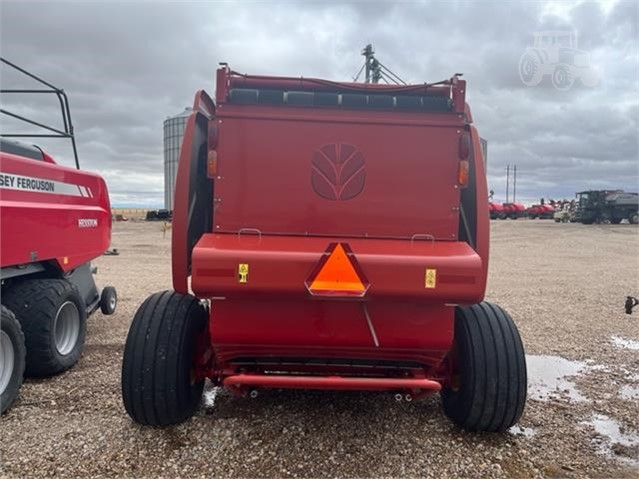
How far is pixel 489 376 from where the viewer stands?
3.52m

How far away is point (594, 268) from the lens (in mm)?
14430

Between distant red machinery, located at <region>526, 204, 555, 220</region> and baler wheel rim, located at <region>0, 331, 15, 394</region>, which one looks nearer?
baler wheel rim, located at <region>0, 331, 15, 394</region>

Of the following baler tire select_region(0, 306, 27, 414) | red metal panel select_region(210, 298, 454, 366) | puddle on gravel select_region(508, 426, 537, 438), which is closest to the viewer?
red metal panel select_region(210, 298, 454, 366)

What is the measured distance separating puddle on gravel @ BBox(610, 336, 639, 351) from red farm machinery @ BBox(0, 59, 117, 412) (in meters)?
5.90

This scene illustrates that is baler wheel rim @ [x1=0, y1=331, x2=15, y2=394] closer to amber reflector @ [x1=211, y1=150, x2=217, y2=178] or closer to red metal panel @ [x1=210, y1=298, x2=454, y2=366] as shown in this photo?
red metal panel @ [x1=210, y1=298, x2=454, y2=366]

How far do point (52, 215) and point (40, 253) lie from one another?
38cm

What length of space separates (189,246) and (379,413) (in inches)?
72.0

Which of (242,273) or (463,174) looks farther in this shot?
(463,174)

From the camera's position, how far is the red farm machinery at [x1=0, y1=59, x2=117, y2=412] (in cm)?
414

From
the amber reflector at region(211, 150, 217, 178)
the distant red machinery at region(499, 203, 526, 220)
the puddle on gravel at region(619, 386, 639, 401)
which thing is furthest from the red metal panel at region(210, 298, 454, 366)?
the distant red machinery at region(499, 203, 526, 220)

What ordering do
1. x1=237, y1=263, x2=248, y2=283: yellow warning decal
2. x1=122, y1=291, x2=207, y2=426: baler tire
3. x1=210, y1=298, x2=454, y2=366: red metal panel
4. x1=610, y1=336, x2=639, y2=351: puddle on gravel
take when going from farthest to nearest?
x1=610, y1=336, x2=639, y2=351: puddle on gravel → x1=122, y1=291, x2=207, y2=426: baler tire → x1=210, y1=298, x2=454, y2=366: red metal panel → x1=237, y1=263, x2=248, y2=283: yellow warning decal

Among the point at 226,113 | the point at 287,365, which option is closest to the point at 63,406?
the point at 287,365

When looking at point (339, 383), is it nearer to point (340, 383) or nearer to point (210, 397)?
point (340, 383)

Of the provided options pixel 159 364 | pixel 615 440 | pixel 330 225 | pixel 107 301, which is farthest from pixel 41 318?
pixel 615 440
